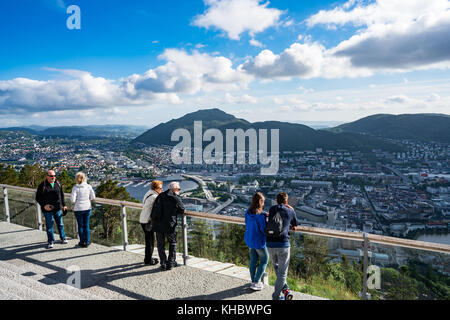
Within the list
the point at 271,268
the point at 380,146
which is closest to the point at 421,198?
the point at 380,146

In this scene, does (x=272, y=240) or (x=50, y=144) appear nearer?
(x=272, y=240)

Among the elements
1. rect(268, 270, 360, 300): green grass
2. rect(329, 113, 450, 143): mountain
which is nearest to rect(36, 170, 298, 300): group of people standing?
rect(268, 270, 360, 300): green grass

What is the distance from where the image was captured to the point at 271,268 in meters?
4.49

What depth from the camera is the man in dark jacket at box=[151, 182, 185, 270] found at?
15.7 feet

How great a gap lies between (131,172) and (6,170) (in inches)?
990

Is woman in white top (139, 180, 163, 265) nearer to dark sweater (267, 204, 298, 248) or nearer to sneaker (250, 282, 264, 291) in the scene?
sneaker (250, 282, 264, 291)

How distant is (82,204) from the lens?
5887 mm

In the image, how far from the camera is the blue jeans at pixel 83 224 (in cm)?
596

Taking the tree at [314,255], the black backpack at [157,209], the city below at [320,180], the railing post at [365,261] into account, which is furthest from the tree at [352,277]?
the city below at [320,180]

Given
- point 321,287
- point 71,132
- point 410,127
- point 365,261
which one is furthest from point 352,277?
point 71,132

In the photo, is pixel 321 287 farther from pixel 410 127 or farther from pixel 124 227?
pixel 410 127

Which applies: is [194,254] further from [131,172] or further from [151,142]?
[151,142]
